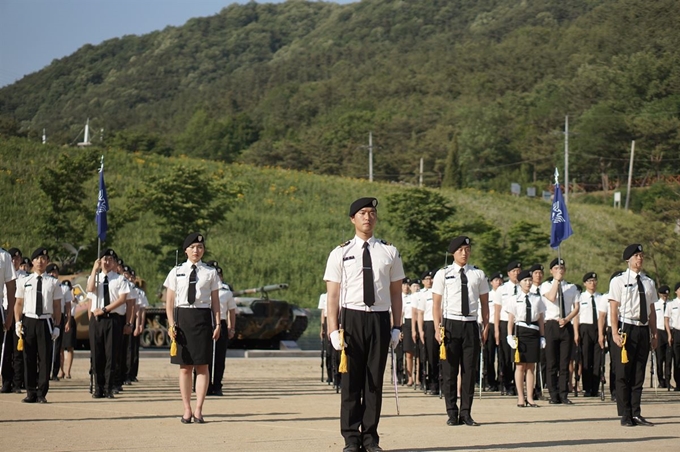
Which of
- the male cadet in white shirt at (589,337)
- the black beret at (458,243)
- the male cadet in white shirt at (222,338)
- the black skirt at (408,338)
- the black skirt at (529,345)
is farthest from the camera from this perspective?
the black skirt at (408,338)

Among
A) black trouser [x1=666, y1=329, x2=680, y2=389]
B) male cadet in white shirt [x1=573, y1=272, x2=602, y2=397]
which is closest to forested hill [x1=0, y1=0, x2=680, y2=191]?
black trouser [x1=666, y1=329, x2=680, y2=389]

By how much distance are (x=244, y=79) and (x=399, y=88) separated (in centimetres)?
3938

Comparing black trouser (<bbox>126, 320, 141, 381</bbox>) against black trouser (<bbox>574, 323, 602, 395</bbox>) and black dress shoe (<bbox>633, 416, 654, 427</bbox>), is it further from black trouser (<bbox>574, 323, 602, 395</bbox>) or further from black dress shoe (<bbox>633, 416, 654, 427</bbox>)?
black dress shoe (<bbox>633, 416, 654, 427</bbox>)

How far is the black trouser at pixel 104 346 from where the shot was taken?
1571cm

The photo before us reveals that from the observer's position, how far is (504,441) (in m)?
10.5

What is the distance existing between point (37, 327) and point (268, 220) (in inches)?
1995

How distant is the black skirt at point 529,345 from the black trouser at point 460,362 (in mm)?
2844

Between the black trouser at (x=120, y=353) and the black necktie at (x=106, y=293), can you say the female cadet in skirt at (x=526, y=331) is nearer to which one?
the black trouser at (x=120, y=353)

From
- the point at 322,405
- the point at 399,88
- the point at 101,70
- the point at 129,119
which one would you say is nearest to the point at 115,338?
the point at 322,405

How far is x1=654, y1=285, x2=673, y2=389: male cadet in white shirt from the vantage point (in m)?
22.9

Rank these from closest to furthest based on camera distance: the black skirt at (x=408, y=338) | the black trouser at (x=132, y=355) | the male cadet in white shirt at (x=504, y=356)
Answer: the male cadet in white shirt at (x=504, y=356)
the black trouser at (x=132, y=355)
the black skirt at (x=408, y=338)

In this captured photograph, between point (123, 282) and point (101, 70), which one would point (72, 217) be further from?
point (101, 70)

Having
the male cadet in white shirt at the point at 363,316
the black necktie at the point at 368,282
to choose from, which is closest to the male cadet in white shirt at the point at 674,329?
the male cadet in white shirt at the point at 363,316

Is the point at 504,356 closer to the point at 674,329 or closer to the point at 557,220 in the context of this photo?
the point at 557,220
